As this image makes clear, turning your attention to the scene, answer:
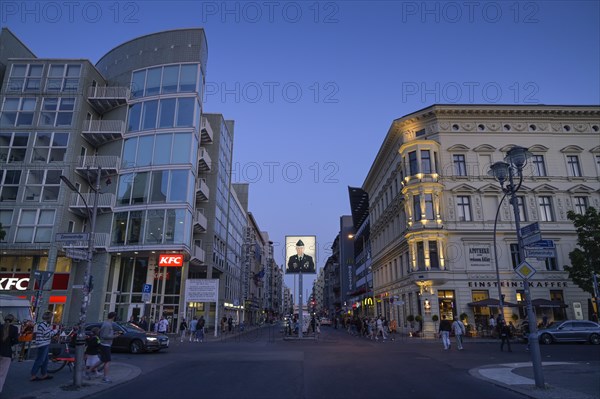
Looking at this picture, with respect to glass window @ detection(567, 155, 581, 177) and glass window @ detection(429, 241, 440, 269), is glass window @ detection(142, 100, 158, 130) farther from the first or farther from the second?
glass window @ detection(567, 155, 581, 177)

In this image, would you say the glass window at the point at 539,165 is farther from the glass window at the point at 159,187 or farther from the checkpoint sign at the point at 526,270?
the glass window at the point at 159,187

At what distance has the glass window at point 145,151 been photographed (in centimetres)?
3453

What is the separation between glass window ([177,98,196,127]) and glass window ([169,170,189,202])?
4.58m

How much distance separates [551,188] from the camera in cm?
3625

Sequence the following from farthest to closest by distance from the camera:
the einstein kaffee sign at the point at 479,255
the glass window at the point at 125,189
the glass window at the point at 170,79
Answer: the glass window at the point at 170,79
the einstein kaffee sign at the point at 479,255
the glass window at the point at 125,189

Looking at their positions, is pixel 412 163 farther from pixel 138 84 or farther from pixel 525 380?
pixel 525 380

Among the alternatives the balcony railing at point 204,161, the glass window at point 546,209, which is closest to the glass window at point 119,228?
the balcony railing at point 204,161

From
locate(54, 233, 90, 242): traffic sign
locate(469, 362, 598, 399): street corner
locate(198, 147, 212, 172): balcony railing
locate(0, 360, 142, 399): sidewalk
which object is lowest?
locate(0, 360, 142, 399): sidewalk

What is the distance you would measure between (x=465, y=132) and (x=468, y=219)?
28.7 ft

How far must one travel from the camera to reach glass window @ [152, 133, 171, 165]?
34.2m

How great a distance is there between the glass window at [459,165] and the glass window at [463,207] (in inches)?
91.1

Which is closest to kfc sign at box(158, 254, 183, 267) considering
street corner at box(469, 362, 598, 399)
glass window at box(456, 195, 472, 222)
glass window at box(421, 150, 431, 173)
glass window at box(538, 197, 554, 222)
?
glass window at box(421, 150, 431, 173)

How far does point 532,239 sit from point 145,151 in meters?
31.9

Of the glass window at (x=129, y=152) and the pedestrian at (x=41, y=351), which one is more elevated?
the glass window at (x=129, y=152)
